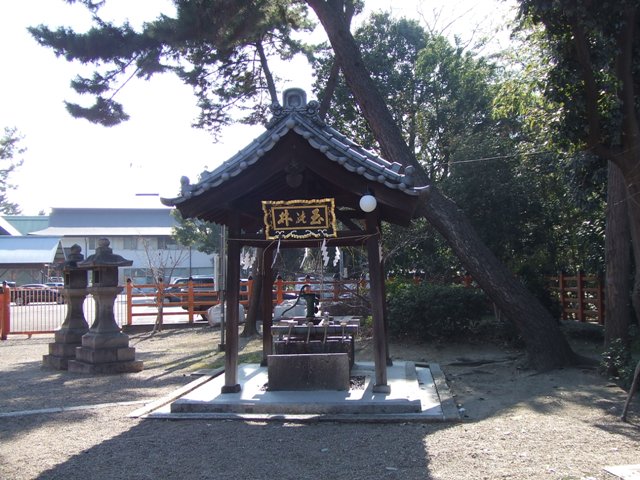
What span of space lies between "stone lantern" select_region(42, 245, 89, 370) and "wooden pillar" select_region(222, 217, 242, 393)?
5238mm

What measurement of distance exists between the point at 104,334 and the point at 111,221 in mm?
45986

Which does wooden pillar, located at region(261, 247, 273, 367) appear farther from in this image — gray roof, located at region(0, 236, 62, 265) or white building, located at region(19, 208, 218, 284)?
white building, located at region(19, 208, 218, 284)

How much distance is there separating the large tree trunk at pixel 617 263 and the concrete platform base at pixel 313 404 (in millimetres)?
3422

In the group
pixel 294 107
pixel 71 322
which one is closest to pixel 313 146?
pixel 294 107

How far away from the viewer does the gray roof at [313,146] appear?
7.36m

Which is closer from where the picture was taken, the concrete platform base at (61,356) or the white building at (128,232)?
the concrete platform base at (61,356)

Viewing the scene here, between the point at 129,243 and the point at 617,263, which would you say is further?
the point at 129,243

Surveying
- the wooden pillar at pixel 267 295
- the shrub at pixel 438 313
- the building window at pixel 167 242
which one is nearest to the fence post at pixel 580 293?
the shrub at pixel 438 313

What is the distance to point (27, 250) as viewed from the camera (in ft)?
109

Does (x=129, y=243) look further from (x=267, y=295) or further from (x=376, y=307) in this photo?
(x=376, y=307)

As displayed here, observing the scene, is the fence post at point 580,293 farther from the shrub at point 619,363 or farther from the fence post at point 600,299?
the shrub at point 619,363

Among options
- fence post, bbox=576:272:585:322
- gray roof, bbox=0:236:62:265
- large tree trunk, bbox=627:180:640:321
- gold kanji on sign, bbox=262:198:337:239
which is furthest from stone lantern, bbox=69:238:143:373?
gray roof, bbox=0:236:62:265

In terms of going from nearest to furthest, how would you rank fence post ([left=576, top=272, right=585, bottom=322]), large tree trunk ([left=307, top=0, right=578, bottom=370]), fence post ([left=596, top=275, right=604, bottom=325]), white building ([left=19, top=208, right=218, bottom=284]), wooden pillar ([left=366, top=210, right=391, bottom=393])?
wooden pillar ([left=366, top=210, right=391, bottom=393]) → large tree trunk ([left=307, top=0, right=578, bottom=370]) → fence post ([left=596, top=275, right=604, bottom=325]) → fence post ([left=576, top=272, right=585, bottom=322]) → white building ([left=19, top=208, right=218, bottom=284])

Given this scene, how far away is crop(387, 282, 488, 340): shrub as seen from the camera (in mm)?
13680
